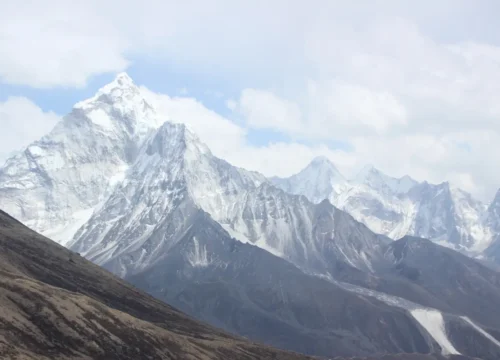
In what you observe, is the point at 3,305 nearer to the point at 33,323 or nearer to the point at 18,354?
the point at 33,323

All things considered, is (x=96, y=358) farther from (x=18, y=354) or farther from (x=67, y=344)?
(x=18, y=354)

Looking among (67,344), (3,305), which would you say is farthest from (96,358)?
(3,305)

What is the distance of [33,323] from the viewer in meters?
198

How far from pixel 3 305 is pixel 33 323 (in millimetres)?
9650

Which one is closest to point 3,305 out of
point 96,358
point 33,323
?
point 33,323

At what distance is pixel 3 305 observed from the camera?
197m

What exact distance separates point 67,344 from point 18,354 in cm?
2710

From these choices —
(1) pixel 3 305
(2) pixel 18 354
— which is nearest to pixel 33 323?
(1) pixel 3 305

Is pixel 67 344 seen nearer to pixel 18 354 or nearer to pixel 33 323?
pixel 33 323

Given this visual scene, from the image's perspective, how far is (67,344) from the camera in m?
197

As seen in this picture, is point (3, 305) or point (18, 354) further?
point (3, 305)

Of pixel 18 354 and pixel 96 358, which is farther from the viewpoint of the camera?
pixel 96 358

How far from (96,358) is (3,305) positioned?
2971cm

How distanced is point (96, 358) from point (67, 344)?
8.95m
